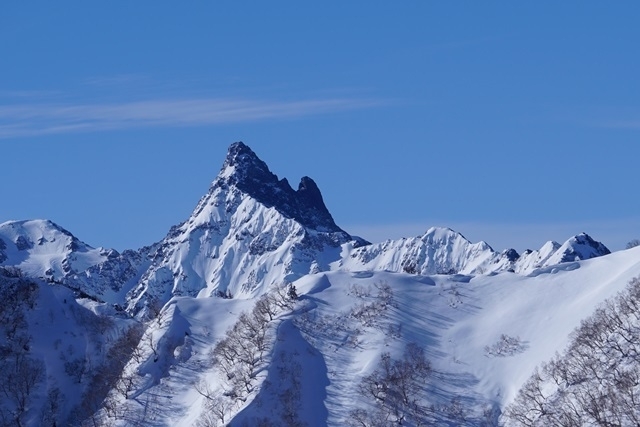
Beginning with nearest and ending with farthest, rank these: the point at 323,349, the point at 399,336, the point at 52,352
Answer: the point at 323,349 < the point at 399,336 < the point at 52,352

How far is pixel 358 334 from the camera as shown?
15950 cm

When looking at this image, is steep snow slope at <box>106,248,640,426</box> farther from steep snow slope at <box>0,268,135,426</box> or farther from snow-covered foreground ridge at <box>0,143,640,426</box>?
steep snow slope at <box>0,268,135,426</box>

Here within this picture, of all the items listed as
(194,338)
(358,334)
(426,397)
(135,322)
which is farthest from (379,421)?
(135,322)

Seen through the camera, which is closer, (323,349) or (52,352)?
(323,349)

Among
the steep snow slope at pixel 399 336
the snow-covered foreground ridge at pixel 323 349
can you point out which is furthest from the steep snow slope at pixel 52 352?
the steep snow slope at pixel 399 336

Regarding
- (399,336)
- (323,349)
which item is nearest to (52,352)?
(323,349)

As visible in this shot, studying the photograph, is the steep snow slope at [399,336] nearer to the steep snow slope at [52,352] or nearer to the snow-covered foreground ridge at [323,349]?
the snow-covered foreground ridge at [323,349]

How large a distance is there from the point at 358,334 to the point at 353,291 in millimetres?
9735

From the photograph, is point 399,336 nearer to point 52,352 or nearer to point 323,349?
point 323,349

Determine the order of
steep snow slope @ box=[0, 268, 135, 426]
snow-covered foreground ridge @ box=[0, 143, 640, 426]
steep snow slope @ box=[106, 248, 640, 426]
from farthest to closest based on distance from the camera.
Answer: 1. steep snow slope @ box=[0, 268, 135, 426]
2. steep snow slope @ box=[106, 248, 640, 426]
3. snow-covered foreground ridge @ box=[0, 143, 640, 426]

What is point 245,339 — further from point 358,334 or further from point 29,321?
point 29,321

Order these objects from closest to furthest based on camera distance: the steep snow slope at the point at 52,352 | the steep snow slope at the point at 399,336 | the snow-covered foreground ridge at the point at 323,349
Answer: the snow-covered foreground ridge at the point at 323,349 < the steep snow slope at the point at 399,336 < the steep snow slope at the point at 52,352

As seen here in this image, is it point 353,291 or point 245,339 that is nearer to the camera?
point 245,339

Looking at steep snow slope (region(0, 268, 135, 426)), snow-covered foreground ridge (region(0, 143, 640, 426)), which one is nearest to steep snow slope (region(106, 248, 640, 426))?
snow-covered foreground ridge (region(0, 143, 640, 426))
